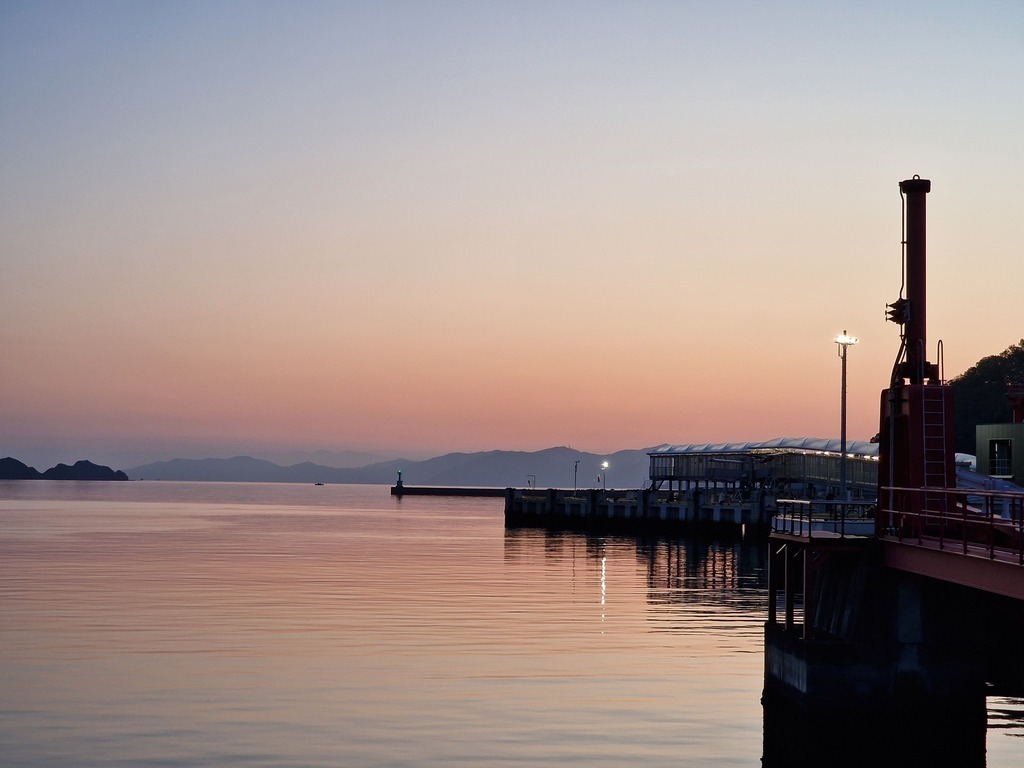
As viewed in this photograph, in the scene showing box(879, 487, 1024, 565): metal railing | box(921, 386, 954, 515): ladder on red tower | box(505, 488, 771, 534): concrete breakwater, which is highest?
box(921, 386, 954, 515): ladder on red tower

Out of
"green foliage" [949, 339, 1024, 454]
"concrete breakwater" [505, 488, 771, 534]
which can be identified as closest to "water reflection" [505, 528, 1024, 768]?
"concrete breakwater" [505, 488, 771, 534]

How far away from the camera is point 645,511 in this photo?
118 meters

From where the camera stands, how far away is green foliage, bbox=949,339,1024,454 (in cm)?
14062

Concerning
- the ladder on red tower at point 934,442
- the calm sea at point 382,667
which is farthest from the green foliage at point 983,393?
the ladder on red tower at point 934,442

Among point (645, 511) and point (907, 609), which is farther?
point (645, 511)

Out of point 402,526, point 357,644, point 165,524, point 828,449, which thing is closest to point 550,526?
point 402,526

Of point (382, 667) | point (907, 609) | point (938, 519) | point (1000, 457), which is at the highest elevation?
point (1000, 457)

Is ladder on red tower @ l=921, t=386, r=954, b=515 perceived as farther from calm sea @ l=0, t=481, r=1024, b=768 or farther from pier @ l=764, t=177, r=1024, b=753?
calm sea @ l=0, t=481, r=1024, b=768

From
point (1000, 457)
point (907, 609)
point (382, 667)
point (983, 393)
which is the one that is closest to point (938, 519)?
point (907, 609)

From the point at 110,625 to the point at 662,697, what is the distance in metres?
21.0

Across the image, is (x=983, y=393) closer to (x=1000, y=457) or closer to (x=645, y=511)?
(x=645, y=511)

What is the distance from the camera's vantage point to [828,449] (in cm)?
12988

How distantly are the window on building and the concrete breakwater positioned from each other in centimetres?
3385

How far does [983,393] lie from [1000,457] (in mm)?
84327
